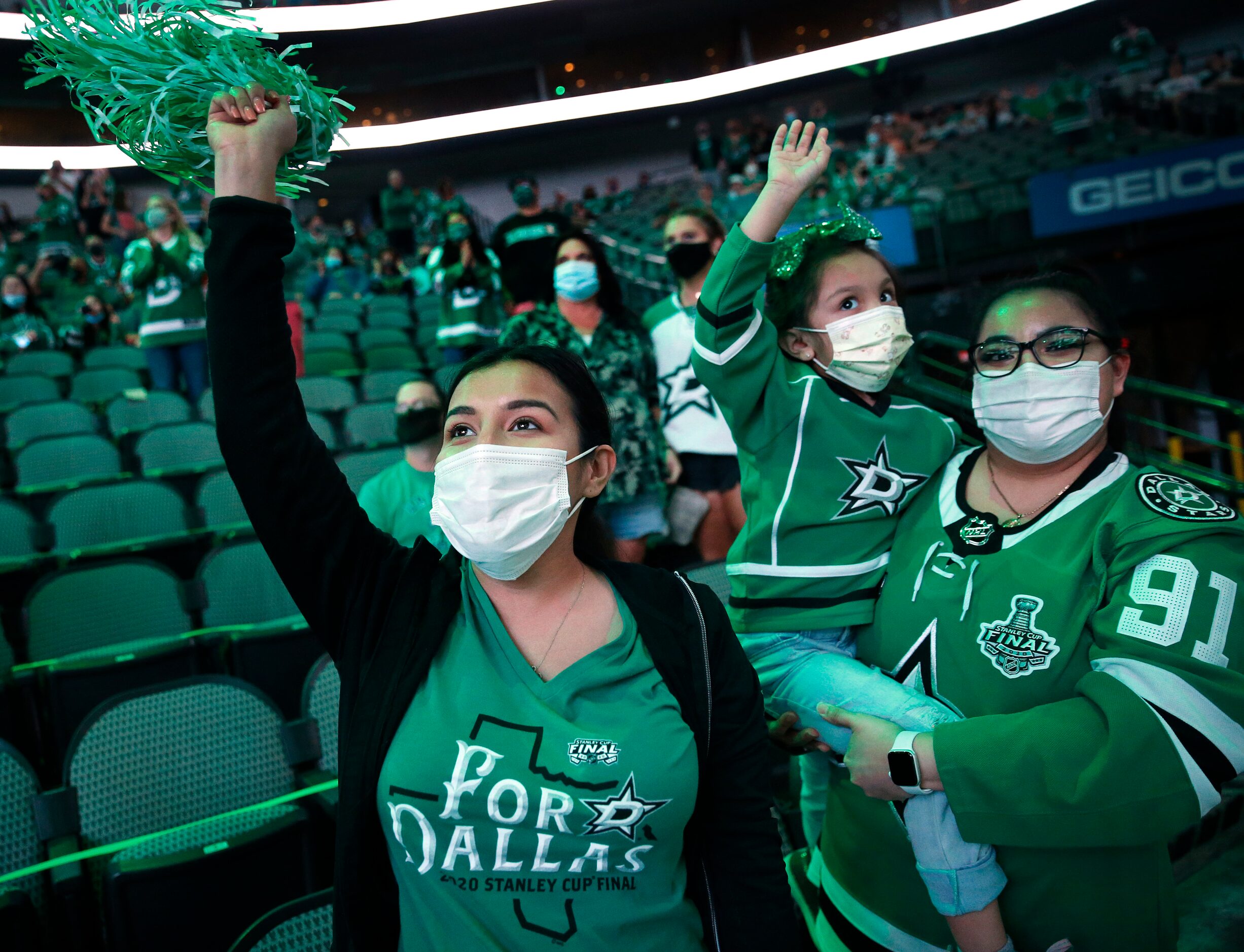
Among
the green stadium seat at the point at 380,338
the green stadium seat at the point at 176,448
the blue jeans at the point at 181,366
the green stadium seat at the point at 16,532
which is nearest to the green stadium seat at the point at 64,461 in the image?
the green stadium seat at the point at 176,448

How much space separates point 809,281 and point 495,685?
0.98m

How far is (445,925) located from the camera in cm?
107

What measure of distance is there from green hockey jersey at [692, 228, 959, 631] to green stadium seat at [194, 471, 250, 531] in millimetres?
3248

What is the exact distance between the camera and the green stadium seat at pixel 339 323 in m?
8.12

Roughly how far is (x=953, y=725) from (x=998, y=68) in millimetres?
19909

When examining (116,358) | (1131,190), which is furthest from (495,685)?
(1131,190)

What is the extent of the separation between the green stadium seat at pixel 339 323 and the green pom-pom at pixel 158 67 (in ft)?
23.6

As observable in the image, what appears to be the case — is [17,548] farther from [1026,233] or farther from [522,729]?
[1026,233]

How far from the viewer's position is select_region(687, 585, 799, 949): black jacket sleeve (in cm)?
117

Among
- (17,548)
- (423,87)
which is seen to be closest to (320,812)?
(17,548)

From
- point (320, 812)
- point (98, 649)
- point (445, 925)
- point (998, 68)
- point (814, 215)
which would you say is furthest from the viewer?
point (998, 68)

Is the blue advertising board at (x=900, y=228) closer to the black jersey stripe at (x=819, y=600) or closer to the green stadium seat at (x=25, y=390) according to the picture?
the green stadium seat at (x=25, y=390)

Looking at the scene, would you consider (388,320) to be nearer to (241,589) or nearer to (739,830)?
(241,589)

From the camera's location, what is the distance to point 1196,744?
40.9 inches
